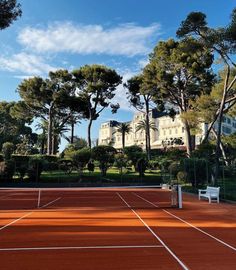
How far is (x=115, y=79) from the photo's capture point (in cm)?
5206

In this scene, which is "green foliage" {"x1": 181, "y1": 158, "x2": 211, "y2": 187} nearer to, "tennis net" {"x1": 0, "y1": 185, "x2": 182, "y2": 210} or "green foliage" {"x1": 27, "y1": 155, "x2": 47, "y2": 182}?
"tennis net" {"x1": 0, "y1": 185, "x2": 182, "y2": 210}

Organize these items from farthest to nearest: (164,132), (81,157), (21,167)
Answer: (164,132) < (81,157) < (21,167)

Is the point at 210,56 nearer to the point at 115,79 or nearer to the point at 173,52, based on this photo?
the point at 173,52

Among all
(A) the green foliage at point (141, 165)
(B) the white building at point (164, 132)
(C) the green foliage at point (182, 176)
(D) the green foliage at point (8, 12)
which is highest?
(B) the white building at point (164, 132)

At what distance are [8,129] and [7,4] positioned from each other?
186 feet

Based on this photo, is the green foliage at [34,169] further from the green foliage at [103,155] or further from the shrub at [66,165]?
the green foliage at [103,155]

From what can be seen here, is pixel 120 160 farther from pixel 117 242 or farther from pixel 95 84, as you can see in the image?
pixel 117 242

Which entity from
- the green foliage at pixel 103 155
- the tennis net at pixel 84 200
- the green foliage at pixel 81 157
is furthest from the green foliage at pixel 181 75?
the tennis net at pixel 84 200

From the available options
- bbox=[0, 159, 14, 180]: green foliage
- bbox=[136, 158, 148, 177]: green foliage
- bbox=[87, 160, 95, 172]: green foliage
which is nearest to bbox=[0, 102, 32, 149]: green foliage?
bbox=[87, 160, 95, 172]: green foliage

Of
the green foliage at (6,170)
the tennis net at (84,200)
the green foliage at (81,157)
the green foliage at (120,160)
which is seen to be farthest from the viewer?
the green foliage at (120,160)

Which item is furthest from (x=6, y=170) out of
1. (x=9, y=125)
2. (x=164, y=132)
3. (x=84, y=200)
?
(x=164, y=132)

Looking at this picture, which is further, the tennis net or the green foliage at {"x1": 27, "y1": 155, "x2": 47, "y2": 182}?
the green foliage at {"x1": 27, "y1": 155, "x2": 47, "y2": 182}

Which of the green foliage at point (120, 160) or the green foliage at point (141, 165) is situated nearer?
the green foliage at point (141, 165)

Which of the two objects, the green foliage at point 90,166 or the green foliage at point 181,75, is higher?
the green foliage at point 181,75
